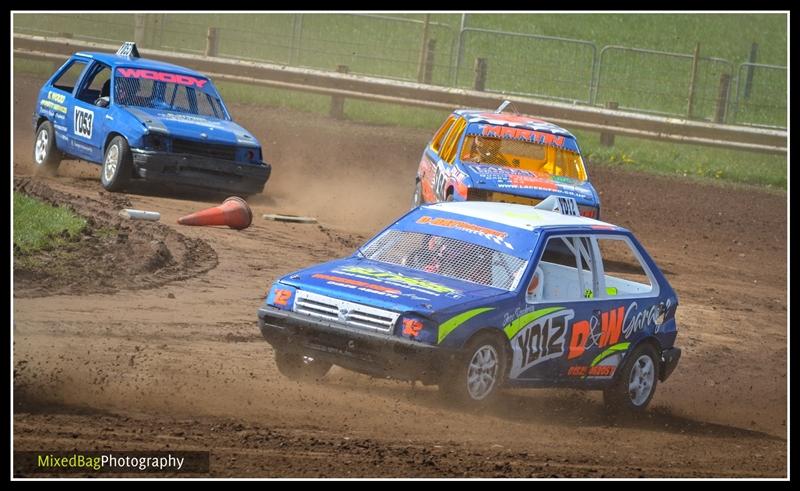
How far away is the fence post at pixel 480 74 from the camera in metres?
25.7

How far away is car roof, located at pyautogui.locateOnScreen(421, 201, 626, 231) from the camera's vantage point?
973cm

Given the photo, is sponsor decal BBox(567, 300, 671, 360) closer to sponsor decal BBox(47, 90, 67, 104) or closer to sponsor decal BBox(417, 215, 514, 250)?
sponsor decal BBox(417, 215, 514, 250)

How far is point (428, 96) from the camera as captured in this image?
24594 millimetres

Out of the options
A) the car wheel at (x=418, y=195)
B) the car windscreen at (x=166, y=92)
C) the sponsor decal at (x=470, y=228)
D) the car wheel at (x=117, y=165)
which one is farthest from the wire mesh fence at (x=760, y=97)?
the sponsor decal at (x=470, y=228)

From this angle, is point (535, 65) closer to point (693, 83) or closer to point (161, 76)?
point (693, 83)

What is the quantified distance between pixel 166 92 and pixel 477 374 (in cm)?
917

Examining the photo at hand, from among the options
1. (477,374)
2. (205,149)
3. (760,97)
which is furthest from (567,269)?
(760,97)

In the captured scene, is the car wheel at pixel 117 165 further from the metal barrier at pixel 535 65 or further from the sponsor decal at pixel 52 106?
the metal barrier at pixel 535 65

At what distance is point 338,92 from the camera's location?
2512cm

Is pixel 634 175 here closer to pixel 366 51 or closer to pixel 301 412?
pixel 366 51

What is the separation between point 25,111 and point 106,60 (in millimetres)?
6054

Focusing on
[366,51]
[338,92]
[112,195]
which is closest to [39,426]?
[112,195]

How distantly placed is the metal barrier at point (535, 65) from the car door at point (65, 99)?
403 inches

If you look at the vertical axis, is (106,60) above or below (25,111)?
above
